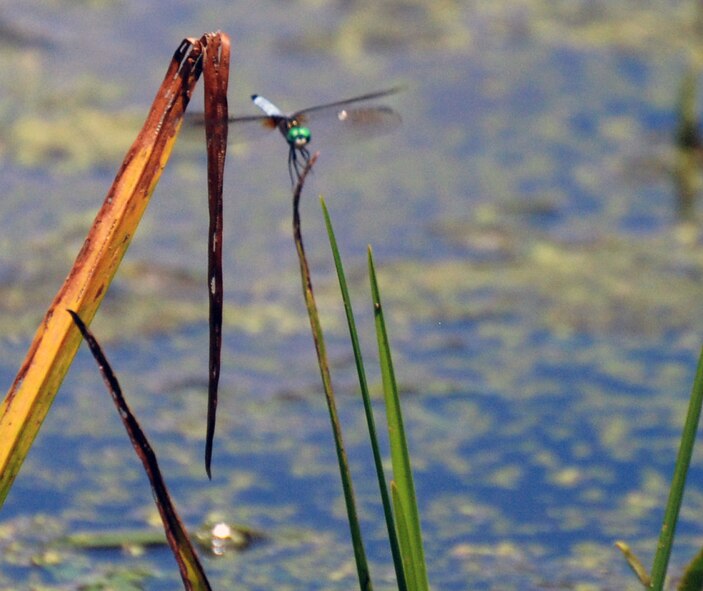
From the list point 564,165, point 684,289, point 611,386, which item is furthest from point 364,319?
point 564,165

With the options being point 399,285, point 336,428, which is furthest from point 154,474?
point 399,285

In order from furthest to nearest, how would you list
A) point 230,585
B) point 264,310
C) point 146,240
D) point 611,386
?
point 146,240, point 264,310, point 611,386, point 230,585

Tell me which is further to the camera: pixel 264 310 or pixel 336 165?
pixel 336 165

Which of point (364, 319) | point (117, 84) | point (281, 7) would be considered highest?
point (281, 7)

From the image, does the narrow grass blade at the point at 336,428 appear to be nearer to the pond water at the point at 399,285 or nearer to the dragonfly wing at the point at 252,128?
the dragonfly wing at the point at 252,128

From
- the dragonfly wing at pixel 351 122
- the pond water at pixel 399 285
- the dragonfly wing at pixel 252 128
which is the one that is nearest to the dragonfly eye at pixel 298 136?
the dragonfly wing at pixel 252 128

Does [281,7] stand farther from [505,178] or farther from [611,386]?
[611,386]
